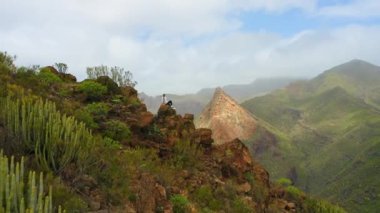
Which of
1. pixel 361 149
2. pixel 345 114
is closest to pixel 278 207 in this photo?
pixel 361 149

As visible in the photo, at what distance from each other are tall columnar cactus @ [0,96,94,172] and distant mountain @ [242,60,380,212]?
3042 inches

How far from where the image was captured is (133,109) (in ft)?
74.8

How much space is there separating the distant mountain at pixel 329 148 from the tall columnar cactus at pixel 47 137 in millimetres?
77270

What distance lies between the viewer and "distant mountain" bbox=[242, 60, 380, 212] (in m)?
96.4

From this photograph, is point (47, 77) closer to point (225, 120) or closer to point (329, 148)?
point (225, 120)

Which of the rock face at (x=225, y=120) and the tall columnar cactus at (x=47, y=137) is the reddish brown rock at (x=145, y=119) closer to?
the tall columnar cactus at (x=47, y=137)

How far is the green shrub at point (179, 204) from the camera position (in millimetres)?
16141

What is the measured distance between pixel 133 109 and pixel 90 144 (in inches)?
373

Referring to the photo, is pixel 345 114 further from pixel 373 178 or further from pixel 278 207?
pixel 278 207

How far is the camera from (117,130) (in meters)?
19.7

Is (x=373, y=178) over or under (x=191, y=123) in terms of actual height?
under

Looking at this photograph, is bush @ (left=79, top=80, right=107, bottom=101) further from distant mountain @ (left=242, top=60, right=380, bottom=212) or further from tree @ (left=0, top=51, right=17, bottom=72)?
distant mountain @ (left=242, top=60, right=380, bottom=212)

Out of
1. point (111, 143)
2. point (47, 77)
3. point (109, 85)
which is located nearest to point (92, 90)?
point (109, 85)

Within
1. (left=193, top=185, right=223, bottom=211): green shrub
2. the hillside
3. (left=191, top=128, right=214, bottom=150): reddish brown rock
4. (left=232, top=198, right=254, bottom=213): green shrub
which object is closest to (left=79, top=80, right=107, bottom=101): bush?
the hillside
